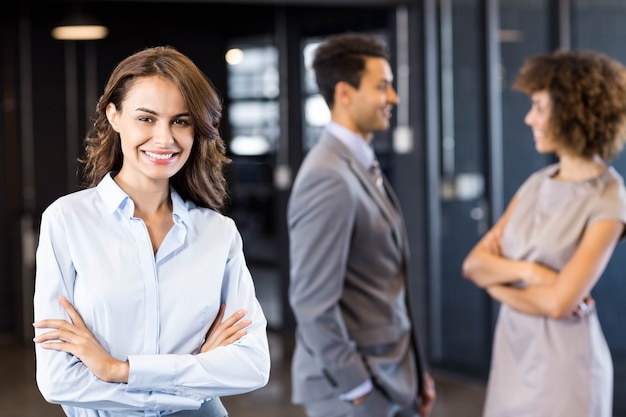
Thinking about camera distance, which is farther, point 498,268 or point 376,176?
point 376,176

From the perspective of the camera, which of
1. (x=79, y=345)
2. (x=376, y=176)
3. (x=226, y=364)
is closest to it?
(x=79, y=345)

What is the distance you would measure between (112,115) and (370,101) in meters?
1.42

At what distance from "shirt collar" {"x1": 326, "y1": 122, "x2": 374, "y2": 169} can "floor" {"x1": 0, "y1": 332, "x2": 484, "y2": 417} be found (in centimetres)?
249

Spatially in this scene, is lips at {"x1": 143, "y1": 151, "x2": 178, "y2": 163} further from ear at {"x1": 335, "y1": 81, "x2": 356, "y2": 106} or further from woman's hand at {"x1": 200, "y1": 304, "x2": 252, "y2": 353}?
ear at {"x1": 335, "y1": 81, "x2": 356, "y2": 106}

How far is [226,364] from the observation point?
1789 millimetres

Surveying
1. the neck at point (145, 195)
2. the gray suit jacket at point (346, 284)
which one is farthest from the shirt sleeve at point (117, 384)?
the gray suit jacket at point (346, 284)

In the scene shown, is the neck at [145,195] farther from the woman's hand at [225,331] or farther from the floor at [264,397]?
the floor at [264,397]

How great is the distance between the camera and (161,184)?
1.87 meters

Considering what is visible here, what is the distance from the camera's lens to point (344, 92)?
3139 millimetres

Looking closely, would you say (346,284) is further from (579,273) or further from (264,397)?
(264,397)

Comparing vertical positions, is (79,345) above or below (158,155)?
below

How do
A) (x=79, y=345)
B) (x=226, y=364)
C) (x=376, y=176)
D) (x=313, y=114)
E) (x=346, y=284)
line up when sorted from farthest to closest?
(x=313, y=114), (x=376, y=176), (x=346, y=284), (x=226, y=364), (x=79, y=345)

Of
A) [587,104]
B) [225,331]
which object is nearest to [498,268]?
[587,104]

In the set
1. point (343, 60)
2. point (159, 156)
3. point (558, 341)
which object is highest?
point (343, 60)
